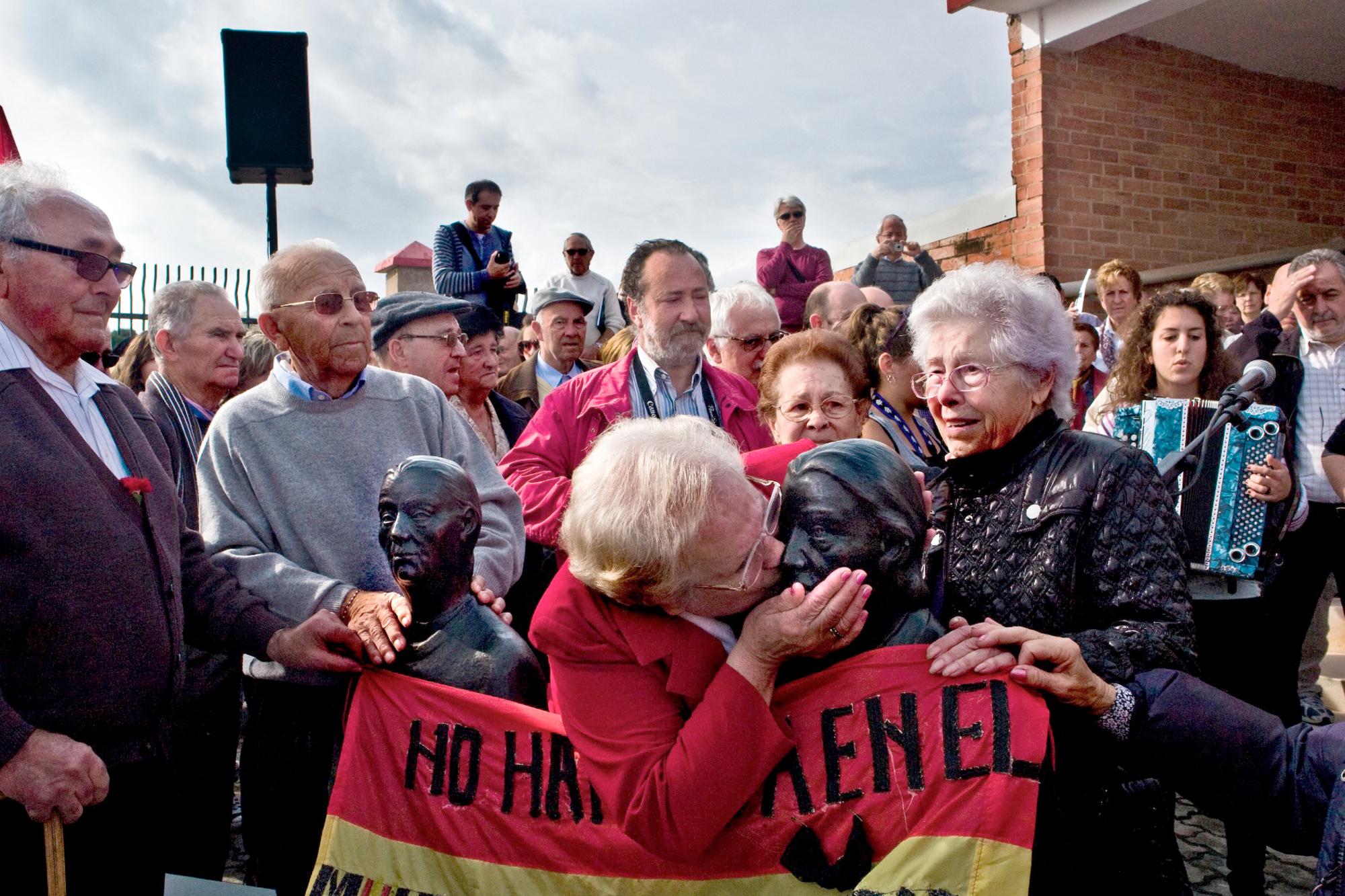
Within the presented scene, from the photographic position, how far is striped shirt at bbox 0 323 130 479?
7.40ft

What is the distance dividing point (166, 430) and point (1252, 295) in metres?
8.33

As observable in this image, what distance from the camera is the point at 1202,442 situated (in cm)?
407

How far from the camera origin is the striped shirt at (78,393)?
7.40ft

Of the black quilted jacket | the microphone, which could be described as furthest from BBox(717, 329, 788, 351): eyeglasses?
the black quilted jacket

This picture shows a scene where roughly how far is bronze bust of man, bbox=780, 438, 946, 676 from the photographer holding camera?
579cm

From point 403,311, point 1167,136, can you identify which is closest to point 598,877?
point 403,311

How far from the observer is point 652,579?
1.86 metres

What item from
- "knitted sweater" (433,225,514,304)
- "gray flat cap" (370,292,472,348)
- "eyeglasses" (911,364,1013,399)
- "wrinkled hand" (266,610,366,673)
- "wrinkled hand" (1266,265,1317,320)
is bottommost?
"wrinkled hand" (266,610,366,673)

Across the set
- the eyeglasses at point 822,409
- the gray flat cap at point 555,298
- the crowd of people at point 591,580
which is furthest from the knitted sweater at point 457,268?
the eyeglasses at point 822,409

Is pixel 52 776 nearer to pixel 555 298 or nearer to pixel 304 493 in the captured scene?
pixel 304 493

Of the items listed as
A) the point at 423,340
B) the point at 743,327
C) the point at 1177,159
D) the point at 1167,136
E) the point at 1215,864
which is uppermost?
the point at 1167,136

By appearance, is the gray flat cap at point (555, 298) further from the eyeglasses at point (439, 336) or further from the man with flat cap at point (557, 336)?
the eyeglasses at point (439, 336)

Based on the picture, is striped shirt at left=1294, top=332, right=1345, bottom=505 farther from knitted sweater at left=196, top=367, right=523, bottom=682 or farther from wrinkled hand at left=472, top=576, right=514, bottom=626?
wrinkled hand at left=472, top=576, right=514, bottom=626

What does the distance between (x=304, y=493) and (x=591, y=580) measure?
1211 millimetres
